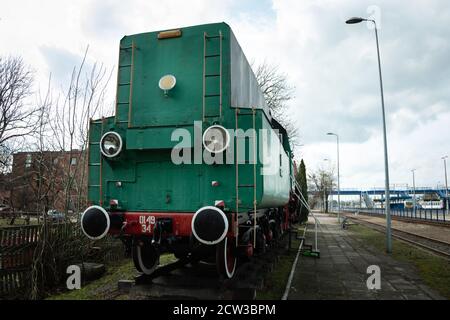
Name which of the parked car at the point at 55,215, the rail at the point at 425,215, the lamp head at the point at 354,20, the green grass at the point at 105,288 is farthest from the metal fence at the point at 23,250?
the rail at the point at 425,215

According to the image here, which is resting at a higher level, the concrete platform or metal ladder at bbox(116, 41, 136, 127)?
metal ladder at bbox(116, 41, 136, 127)

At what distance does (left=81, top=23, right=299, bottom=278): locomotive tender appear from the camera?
17.0 ft

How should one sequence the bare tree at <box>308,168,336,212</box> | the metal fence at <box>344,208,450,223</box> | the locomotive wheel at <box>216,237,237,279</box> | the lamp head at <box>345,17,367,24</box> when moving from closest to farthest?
the locomotive wheel at <box>216,237,237,279</box>
the lamp head at <box>345,17,367,24</box>
the metal fence at <box>344,208,450,223</box>
the bare tree at <box>308,168,336,212</box>

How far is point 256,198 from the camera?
5.21 metres

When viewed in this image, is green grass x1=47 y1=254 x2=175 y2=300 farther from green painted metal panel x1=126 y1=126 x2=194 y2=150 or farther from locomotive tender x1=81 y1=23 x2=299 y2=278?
green painted metal panel x1=126 y1=126 x2=194 y2=150

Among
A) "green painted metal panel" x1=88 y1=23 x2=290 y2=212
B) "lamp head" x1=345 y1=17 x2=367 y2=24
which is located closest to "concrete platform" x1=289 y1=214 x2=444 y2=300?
"green painted metal panel" x1=88 y1=23 x2=290 y2=212

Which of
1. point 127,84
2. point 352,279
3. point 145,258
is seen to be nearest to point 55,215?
point 145,258

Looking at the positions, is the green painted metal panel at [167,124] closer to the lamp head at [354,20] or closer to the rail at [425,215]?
the lamp head at [354,20]

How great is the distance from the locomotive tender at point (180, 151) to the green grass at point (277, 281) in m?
0.88

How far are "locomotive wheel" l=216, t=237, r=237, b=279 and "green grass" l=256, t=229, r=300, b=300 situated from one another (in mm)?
736
